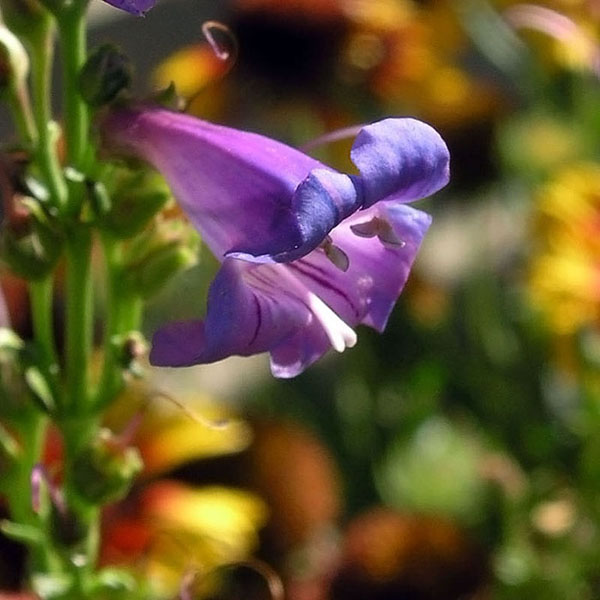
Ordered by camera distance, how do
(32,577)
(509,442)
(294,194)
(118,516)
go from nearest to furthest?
(294,194), (32,577), (118,516), (509,442)

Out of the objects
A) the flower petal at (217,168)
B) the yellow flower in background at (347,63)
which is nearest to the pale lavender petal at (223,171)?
→ the flower petal at (217,168)

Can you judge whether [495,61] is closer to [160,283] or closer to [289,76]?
[289,76]

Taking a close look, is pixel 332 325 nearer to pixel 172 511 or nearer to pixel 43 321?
pixel 43 321

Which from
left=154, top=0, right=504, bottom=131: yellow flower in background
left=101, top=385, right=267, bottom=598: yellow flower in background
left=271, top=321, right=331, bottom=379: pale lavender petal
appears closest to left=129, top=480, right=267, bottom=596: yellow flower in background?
left=101, top=385, right=267, bottom=598: yellow flower in background

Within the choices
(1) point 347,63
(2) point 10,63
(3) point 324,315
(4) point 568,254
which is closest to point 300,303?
(3) point 324,315

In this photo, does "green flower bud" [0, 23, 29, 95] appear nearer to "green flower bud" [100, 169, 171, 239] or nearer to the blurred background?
"green flower bud" [100, 169, 171, 239]

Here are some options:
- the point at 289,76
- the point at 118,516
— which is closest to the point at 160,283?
the point at 118,516
